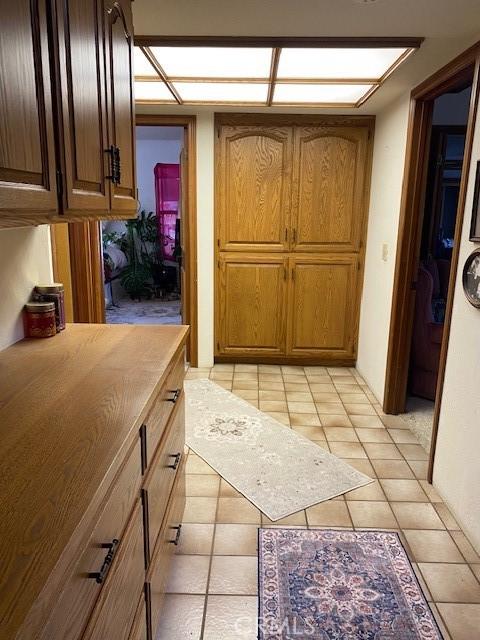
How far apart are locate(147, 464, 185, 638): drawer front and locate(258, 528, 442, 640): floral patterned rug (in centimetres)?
38

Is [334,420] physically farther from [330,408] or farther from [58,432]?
[58,432]

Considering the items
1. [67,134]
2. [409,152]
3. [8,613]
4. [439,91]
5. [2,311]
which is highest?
[439,91]

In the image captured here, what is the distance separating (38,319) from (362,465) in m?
1.85

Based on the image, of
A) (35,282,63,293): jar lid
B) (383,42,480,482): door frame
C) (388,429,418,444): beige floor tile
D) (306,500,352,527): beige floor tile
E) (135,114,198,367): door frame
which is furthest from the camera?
(135,114,198,367): door frame

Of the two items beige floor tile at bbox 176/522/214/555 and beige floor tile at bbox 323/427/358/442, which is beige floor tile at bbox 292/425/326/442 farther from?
beige floor tile at bbox 176/522/214/555

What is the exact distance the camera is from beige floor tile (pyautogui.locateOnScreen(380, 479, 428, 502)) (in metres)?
2.25

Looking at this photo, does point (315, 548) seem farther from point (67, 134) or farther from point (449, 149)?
point (449, 149)

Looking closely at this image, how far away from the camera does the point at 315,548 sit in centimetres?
190

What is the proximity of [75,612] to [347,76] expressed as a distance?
9.00 ft

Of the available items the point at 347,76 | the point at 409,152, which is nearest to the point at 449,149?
the point at 409,152

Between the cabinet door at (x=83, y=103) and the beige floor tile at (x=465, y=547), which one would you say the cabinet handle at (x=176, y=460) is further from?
the beige floor tile at (x=465, y=547)

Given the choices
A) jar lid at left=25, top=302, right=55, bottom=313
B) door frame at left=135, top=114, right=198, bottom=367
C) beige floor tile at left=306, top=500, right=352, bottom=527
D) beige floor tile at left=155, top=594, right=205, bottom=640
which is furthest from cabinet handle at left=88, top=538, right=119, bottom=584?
door frame at left=135, top=114, right=198, bottom=367

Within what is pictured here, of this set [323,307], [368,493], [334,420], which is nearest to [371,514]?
[368,493]

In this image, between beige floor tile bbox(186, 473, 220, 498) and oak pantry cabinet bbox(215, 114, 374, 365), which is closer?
beige floor tile bbox(186, 473, 220, 498)
